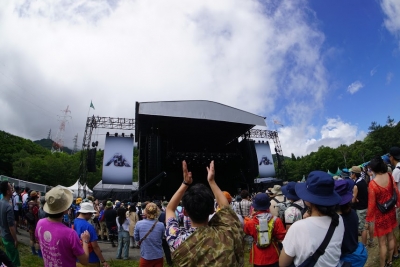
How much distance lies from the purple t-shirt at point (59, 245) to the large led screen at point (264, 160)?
1806 centimetres

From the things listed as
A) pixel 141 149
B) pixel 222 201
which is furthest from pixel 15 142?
pixel 222 201

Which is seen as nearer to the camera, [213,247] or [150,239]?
[213,247]

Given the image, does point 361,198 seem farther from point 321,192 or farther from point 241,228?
point 241,228

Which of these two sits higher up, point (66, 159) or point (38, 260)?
point (66, 159)

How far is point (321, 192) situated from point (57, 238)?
221cm

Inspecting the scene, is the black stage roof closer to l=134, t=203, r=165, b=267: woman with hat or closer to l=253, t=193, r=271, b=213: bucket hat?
l=134, t=203, r=165, b=267: woman with hat

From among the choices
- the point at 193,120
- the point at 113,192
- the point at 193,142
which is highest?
the point at 193,120

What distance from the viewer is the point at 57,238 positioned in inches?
93.7

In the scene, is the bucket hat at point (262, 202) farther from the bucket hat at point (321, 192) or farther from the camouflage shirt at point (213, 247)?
the camouflage shirt at point (213, 247)

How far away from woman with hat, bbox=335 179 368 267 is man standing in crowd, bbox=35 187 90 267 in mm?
2173

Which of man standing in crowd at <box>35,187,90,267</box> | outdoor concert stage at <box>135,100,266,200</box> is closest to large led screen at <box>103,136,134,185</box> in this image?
outdoor concert stage at <box>135,100,266,200</box>

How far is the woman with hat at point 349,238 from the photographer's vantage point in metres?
1.95

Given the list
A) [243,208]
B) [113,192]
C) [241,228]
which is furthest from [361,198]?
[113,192]

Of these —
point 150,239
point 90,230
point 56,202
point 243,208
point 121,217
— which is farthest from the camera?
point 121,217
